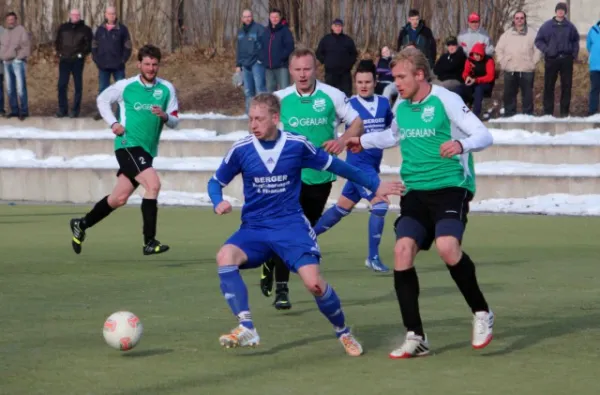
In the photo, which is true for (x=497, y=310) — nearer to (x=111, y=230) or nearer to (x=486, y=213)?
(x=111, y=230)

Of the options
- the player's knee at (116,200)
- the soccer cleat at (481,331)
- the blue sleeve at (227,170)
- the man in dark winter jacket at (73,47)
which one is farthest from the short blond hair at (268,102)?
the man in dark winter jacket at (73,47)

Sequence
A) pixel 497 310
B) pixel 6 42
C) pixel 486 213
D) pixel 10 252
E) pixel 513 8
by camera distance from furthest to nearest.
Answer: pixel 513 8 → pixel 6 42 → pixel 486 213 → pixel 10 252 → pixel 497 310

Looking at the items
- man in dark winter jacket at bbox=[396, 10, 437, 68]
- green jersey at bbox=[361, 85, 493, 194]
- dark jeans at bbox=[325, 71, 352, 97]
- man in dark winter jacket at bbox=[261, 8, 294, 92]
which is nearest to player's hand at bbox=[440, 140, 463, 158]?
green jersey at bbox=[361, 85, 493, 194]

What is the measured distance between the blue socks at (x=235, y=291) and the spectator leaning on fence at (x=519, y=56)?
15.3m

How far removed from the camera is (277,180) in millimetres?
8367

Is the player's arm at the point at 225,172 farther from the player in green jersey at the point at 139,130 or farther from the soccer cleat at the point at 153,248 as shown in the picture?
the player in green jersey at the point at 139,130

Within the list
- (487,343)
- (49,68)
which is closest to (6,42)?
(49,68)

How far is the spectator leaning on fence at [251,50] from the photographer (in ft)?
77.3

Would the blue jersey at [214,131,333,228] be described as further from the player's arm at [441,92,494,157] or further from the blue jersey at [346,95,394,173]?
the blue jersey at [346,95,394,173]

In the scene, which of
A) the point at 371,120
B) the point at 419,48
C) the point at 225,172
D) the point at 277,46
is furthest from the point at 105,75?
the point at 225,172

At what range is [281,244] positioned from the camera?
27.1 feet

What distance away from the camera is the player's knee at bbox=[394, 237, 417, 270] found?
8.02m

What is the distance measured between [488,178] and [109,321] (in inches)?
473

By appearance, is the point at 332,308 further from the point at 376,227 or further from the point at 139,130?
→ the point at 139,130
